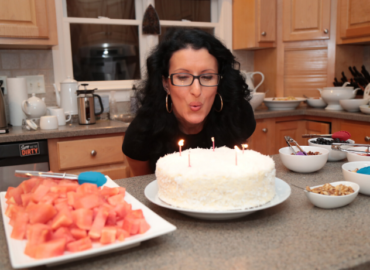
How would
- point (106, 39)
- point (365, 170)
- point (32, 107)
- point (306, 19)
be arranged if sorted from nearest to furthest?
point (365, 170) < point (32, 107) < point (106, 39) < point (306, 19)

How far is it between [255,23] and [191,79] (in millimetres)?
2235

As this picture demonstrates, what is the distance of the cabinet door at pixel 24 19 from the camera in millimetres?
2252

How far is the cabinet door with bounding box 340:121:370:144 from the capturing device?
261cm

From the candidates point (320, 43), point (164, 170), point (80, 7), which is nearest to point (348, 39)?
point (320, 43)

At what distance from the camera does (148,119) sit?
156 centimetres

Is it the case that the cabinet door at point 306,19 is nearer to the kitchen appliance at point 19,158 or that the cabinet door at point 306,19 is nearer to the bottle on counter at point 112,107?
the bottle on counter at point 112,107

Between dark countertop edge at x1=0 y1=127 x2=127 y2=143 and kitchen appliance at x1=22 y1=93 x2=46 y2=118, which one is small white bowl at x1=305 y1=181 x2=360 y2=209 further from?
kitchen appliance at x1=22 y1=93 x2=46 y2=118

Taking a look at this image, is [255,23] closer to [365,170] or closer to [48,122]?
[48,122]

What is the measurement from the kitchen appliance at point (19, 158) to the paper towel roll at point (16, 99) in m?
0.49

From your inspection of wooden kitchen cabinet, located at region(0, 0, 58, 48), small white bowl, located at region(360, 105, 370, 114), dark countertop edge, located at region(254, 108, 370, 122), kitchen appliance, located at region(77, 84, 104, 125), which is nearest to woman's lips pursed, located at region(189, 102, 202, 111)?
kitchen appliance, located at region(77, 84, 104, 125)

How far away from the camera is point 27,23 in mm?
2324

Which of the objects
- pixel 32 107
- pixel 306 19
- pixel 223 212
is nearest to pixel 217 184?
pixel 223 212

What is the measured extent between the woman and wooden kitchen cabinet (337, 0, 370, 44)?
1.82m

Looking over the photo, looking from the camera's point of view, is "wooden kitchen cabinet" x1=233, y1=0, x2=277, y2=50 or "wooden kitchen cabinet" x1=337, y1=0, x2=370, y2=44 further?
"wooden kitchen cabinet" x1=233, y1=0, x2=277, y2=50
